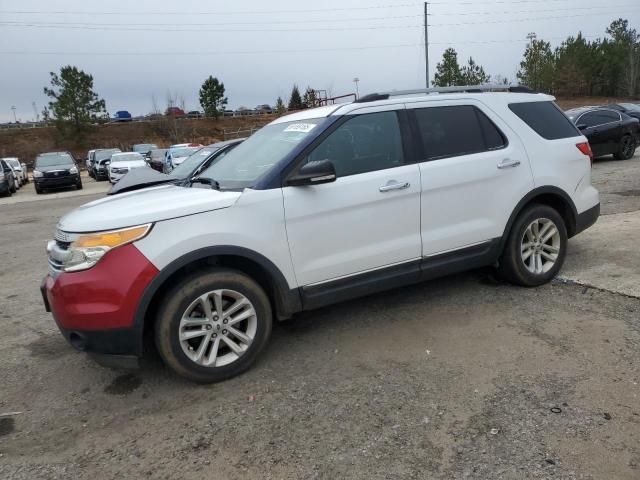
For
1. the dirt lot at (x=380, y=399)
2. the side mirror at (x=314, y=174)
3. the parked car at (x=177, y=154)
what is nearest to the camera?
the dirt lot at (x=380, y=399)

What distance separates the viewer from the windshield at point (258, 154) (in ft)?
12.9

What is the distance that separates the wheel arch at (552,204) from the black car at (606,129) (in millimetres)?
10318

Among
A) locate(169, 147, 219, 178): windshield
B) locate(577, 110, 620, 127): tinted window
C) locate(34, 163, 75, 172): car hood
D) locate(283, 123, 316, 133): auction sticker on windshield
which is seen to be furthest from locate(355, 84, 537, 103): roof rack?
locate(34, 163, 75, 172): car hood

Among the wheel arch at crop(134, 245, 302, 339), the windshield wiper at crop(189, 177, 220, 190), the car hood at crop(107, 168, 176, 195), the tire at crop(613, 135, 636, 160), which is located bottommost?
the tire at crop(613, 135, 636, 160)

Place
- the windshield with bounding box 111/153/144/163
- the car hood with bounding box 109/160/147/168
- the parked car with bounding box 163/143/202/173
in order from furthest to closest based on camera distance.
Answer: the windshield with bounding box 111/153/144/163, the car hood with bounding box 109/160/147/168, the parked car with bounding box 163/143/202/173

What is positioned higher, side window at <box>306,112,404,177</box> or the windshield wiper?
side window at <box>306,112,404,177</box>

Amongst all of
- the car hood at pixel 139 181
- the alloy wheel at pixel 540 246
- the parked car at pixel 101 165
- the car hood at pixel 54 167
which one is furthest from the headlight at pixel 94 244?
the parked car at pixel 101 165

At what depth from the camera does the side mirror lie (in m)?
3.62

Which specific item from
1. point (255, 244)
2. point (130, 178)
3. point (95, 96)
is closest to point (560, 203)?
point (255, 244)

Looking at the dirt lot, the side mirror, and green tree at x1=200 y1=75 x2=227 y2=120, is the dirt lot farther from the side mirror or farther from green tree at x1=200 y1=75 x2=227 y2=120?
green tree at x1=200 y1=75 x2=227 y2=120

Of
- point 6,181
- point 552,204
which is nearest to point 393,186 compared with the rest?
point 552,204

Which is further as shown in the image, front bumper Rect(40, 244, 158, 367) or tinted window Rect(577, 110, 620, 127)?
tinted window Rect(577, 110, 620, 127)

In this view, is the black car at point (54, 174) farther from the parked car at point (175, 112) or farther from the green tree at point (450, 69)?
the parked car at point (175, 112)

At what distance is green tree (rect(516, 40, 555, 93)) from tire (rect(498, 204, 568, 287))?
57.4m
